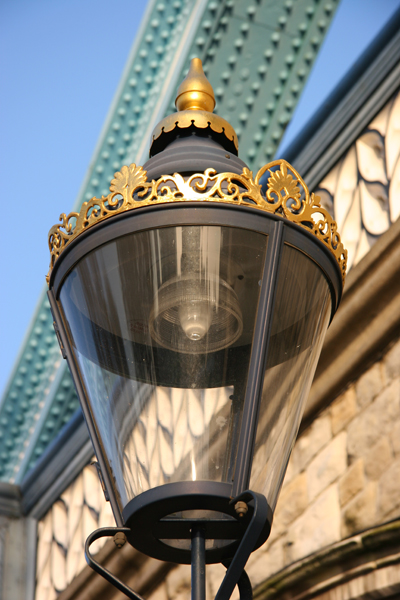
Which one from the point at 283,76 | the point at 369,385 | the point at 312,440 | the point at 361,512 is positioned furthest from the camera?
the point at 283,76

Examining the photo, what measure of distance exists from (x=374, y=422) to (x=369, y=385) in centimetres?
16

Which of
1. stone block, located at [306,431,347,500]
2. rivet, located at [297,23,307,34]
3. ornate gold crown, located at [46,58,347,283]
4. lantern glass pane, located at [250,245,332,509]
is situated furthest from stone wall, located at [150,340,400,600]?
rivet, located at [297,23,307,34]

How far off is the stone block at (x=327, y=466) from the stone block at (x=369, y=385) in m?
0.14

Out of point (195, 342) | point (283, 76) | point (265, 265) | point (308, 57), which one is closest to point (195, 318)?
point (195, 342)

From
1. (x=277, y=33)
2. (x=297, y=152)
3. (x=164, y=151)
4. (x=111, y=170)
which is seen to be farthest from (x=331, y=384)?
(x=111, y=170)

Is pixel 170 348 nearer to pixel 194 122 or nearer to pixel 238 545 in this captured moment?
pixel 238 545

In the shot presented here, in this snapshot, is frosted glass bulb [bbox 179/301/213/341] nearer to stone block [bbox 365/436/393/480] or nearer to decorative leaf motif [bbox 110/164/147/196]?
decorative leaf motif [bbox 110/164/147/196]

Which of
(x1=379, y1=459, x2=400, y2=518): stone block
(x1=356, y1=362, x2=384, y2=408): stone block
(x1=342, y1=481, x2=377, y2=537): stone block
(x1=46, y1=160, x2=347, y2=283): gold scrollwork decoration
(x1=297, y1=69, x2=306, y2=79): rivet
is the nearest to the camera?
(x1=46, y1=160, x2=347, y2=283): gold scrollwork decoration

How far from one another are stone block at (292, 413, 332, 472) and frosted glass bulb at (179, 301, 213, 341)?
1718 millimetres

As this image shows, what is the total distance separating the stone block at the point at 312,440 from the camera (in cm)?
318

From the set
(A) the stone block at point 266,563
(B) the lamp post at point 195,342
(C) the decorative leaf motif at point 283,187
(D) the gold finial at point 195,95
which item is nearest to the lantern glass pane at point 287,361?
(B) the lamp post at point 195,342

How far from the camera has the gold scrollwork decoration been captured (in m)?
1.63

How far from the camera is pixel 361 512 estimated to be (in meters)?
2.78

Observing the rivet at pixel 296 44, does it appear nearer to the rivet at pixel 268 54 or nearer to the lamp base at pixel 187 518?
the rivet at pixel 268 54
